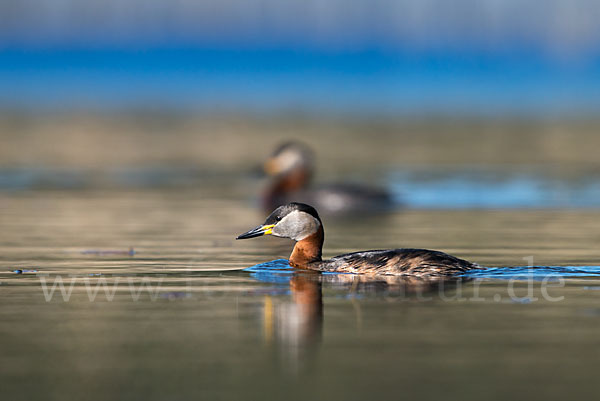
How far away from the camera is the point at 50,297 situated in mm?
10250

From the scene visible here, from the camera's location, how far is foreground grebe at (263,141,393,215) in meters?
18.8

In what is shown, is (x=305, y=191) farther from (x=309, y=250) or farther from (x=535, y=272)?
(x=535, y=272)

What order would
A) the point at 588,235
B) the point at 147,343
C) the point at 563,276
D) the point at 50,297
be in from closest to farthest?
the point at 147,343, the point at 50,297, the point at 563,276, the point at 588,235

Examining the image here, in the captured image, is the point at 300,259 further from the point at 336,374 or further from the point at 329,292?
the point at 336,374

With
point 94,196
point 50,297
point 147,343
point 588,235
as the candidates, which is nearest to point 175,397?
point 147,343

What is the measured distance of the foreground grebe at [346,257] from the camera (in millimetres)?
11148

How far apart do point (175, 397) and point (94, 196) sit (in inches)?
516

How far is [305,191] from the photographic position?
19750mm

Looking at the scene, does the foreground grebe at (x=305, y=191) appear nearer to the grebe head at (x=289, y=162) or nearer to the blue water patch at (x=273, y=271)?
the grebe head at (x=289, y=162)

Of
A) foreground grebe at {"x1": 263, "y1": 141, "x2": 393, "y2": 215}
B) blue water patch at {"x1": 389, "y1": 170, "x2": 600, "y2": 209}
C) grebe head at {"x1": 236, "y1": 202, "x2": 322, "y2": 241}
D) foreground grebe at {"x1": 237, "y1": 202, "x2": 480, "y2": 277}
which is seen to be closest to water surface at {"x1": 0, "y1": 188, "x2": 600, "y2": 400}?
foreground grebe at {"x1": 237, "y1": 202, "x2": 480, "y2": 277}

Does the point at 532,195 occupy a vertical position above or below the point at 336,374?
above

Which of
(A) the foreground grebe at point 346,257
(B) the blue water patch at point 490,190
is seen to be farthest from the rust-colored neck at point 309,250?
(B) the blue water patch at point 490,190

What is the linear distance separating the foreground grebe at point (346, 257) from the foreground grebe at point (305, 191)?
6.56 meters

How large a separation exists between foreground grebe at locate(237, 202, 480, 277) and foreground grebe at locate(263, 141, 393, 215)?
21.5ft
